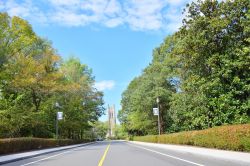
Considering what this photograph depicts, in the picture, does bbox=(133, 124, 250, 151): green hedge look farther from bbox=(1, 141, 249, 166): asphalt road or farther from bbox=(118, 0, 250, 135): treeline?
bbox=(118, 0, 250, 135): treeline

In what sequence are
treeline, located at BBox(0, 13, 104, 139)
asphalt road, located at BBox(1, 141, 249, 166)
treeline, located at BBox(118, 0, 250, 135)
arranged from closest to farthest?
asphalt road, located at BBox(1, 141, 249, 166)
treeline, located at BBox(118, 0, 250, 135)
treeline, located at BBox(0, 13, 104, 139)

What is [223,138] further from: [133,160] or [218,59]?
[218,59]

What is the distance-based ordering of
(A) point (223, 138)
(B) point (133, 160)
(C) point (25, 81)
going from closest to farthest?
(B) point (133, 160) → (A) point (223, 138) → (C) point (25, 81)

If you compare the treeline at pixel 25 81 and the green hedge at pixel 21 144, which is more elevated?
the treeline at pixel 25 81

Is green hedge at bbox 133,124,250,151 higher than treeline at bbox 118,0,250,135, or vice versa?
treeline at bbox 118,0,250,135

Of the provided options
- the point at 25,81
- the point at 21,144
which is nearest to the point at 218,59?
the point at 21,144

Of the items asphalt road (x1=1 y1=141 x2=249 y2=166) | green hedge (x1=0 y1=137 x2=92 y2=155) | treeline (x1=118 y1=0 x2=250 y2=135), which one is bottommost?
asphalt road (x1=1 y1=141 x2=249 y2=166)

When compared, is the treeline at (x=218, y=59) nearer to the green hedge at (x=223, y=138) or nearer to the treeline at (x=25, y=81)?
the green hedge at (x=223, y=138)

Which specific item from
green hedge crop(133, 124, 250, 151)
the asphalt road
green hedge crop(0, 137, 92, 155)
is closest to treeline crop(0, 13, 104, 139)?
green hedge crop(0, 137, 92, 155)

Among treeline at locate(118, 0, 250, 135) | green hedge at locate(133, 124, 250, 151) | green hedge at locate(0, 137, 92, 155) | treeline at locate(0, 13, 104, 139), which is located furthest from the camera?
treeline at locate(0, 13, 104, 139)

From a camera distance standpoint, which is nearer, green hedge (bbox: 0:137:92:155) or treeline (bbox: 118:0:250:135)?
green hedge (bbox: 0:137:92:155)

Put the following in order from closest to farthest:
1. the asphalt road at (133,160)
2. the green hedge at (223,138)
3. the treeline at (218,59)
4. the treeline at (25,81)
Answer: the asphalt road at (133,160), the green hedge at (223,138), the treeline at (218,59), the treeline at (25,81)

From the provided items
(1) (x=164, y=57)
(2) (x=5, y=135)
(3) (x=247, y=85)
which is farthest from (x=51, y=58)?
(3) (x=247, y=85)

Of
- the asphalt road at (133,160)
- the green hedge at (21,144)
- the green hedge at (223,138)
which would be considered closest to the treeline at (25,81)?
the green hedge at (21,144)
